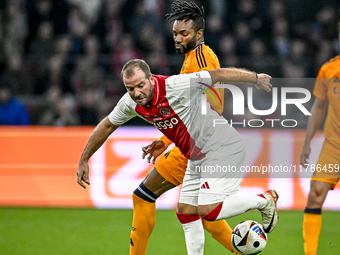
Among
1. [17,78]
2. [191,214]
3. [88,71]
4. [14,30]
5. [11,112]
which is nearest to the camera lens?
[191,214]

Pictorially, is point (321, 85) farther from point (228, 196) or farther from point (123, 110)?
point (123, 110)

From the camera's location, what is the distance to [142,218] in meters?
4.23

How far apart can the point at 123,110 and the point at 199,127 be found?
2.11 ft

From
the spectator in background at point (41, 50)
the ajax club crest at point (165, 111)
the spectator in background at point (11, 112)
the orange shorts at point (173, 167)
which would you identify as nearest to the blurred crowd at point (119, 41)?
the spectator in background at point (41, 50)

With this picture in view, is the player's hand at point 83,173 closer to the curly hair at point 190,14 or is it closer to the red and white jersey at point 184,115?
the red and white jersey at point 184,115

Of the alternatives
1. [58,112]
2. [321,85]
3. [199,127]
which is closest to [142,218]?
[199,127]

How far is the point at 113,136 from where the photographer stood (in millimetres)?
7656

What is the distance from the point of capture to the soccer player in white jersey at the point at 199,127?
3711mm

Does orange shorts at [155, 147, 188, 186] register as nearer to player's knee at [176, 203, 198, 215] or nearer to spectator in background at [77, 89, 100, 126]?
player's knee at [176, 203, 198, 215]

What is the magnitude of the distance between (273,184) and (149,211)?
363 centimetres

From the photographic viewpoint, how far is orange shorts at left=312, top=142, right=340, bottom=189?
14.8 ft

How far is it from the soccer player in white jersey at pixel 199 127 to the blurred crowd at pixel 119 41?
5.66 metres

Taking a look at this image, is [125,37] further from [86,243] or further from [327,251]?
[327,251]

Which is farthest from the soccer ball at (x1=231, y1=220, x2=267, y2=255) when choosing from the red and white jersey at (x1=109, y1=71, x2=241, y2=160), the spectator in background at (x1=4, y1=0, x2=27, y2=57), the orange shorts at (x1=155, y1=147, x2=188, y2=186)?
the spectator in background at (x1=4, y1=0, x2=27, y2=57)
